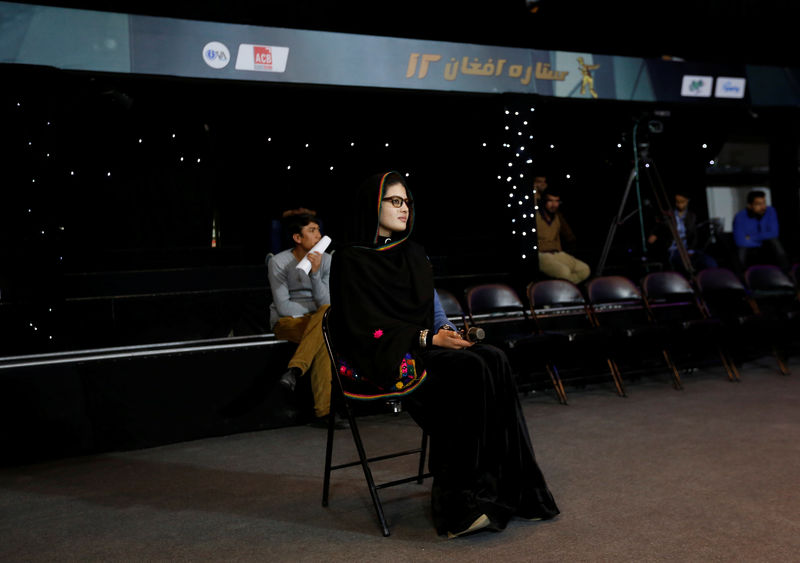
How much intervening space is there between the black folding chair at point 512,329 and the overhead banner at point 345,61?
104 inches

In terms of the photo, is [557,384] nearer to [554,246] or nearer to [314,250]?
[314,250]

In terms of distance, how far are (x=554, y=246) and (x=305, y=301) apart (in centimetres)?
363

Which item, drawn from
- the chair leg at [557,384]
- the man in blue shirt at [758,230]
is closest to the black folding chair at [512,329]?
the chair leg at [557,384]

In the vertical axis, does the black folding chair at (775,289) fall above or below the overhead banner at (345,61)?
below

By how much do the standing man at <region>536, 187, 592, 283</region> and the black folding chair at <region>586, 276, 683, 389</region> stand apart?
1.01m

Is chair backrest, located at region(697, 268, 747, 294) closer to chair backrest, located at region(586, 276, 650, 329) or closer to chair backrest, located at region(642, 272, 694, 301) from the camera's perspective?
chair backrest, located at region(642, 272, 694, 301)

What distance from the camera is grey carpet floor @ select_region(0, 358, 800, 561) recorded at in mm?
2172

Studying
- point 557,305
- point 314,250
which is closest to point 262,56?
point 314,250

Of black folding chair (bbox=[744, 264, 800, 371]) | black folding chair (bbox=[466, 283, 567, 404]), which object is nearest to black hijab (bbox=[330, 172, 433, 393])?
black folding chair (bbox=[466, 283, 567, 404])

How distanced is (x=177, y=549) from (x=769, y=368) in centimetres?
526

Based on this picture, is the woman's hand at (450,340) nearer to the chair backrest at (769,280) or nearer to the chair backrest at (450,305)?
the chair backrest at (450,305)

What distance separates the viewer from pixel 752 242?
8.02 meters

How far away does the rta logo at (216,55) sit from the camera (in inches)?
230

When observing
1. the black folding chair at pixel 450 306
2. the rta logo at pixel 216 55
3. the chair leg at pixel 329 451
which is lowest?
the chair leg at pixel 329 451
